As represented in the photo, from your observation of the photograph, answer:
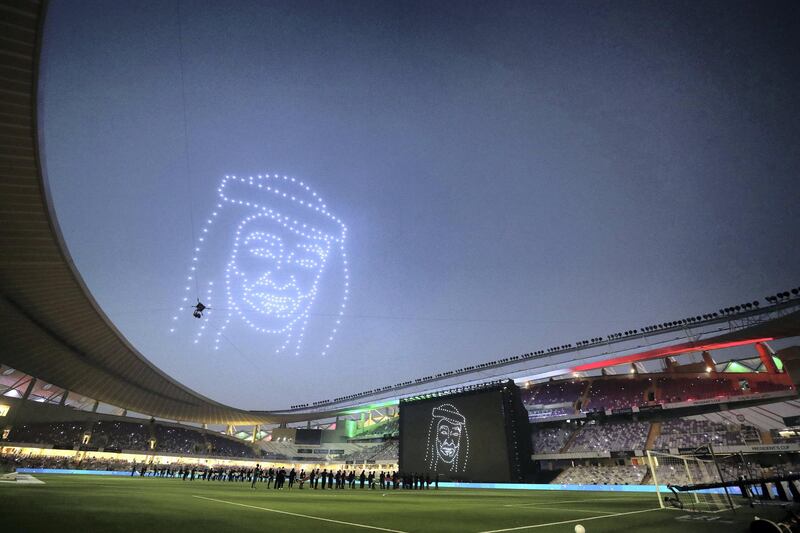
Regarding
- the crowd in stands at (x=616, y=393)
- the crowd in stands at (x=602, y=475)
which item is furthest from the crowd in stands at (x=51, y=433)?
the crowd in stands at (x=616, y=393)

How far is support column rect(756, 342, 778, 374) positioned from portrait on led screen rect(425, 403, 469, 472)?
112 feet

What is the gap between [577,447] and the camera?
128ft

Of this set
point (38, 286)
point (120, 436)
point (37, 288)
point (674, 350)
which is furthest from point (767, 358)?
point (120, 436)

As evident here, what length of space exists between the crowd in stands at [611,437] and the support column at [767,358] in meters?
14.3

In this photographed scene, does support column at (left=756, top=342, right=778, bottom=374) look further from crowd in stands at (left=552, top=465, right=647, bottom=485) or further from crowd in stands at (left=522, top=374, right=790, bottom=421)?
crowd in stands at (left=552, top=465, right=647, bottom=485)

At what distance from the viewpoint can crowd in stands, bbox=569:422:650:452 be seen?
121 ft

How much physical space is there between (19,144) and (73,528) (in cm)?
1416

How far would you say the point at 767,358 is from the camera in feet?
132

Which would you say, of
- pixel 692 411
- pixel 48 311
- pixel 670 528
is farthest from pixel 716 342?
pixel 48 311

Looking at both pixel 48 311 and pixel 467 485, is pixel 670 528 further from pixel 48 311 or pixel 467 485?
pixel 48 311

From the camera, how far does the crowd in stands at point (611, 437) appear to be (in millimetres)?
36812

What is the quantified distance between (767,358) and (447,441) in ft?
118

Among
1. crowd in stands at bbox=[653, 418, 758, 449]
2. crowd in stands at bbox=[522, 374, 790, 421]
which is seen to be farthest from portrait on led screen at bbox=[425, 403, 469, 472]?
crowd in stands at bbox=[653, 418, 758, 449]

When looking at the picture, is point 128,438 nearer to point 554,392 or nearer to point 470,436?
point 470,436
